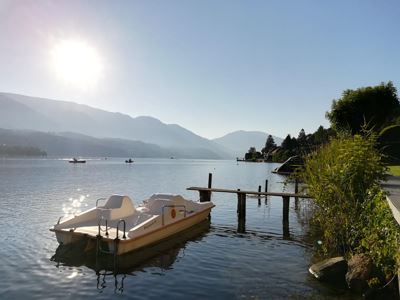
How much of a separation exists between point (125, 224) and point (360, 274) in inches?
419

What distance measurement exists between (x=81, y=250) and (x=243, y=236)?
9.58 meters

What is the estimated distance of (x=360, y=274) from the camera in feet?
42.1

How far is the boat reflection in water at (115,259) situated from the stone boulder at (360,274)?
7.01 metres

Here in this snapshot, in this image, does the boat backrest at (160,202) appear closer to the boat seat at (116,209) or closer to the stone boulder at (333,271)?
the boat seat at (116,209)

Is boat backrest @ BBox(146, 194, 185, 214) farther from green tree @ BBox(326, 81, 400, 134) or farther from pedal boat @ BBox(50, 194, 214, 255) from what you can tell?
green tree @ BBox(326, 81, 400, 134)

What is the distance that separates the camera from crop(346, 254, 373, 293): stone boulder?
1273 cm

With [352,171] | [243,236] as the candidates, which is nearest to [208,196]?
[243,236]

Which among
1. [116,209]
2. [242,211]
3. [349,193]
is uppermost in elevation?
[349,193]

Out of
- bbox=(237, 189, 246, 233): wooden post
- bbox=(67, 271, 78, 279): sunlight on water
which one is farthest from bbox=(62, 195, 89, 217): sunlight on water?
bbox=(67, 271, 78, 279): sunlight on water

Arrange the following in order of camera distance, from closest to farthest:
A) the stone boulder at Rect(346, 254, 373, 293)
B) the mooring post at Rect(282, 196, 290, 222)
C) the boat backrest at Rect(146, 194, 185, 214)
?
the stone boulder at Rect(346, 254, 373, 293) < the boat backrest at Rect(146, 194, 185, 214) < the mooring post at Rect(282, 196, 290, 222)

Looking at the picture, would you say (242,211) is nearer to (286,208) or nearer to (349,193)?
(286,208)

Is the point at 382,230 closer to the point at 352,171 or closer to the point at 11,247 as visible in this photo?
the point at 352,171

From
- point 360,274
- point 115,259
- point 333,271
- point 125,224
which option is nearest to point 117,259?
point 115,259

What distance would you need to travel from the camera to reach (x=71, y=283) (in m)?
13.7
